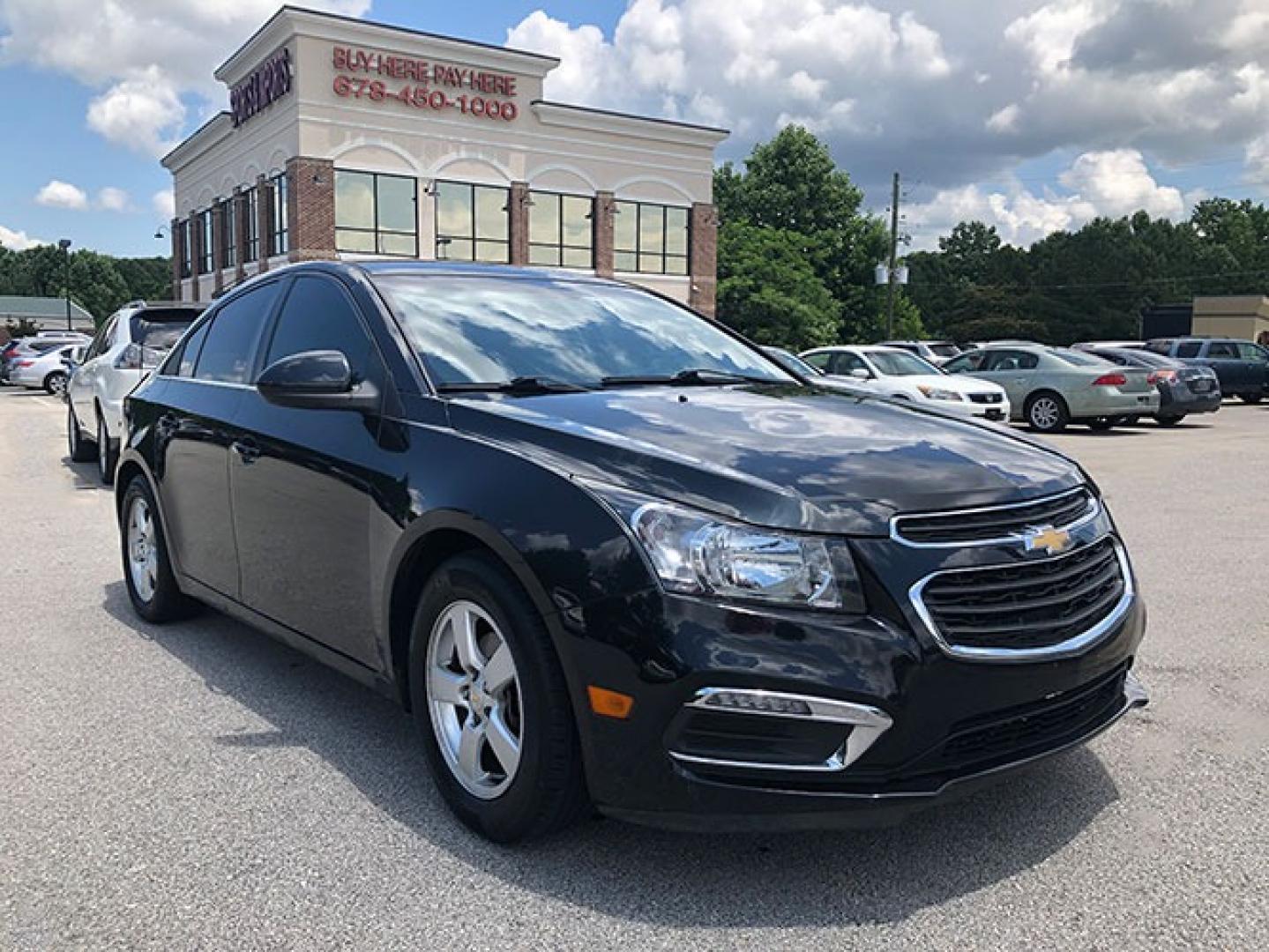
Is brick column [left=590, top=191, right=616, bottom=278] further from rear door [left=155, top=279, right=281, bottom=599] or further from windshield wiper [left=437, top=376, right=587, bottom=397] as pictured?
windshield wiper [left=437, top=376, right=587, bottom=397]

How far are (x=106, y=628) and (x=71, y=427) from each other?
857cm

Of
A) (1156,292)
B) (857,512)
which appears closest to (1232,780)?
(857,512)

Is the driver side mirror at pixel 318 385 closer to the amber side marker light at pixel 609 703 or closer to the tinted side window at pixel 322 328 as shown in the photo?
the tinted side window at pixel 322 328

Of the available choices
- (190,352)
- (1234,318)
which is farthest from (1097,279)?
(190,352)

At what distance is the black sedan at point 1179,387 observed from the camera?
18.7m

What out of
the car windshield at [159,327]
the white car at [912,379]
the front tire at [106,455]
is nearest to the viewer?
the front tire at [106,455]

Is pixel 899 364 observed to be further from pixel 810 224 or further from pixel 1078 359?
pixel 810 224

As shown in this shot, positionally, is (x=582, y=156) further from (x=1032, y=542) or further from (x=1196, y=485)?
(x=1032, y=542)

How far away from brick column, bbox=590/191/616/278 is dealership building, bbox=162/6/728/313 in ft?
0.14

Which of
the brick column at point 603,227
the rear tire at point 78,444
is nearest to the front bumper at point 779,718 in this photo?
the rear tire at point 78,444

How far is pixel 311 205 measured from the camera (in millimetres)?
32656

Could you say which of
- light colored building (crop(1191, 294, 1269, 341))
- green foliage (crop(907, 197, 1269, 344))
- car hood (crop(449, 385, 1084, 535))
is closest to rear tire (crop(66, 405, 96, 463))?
car hood (crop(449, 385, 1084, 535))

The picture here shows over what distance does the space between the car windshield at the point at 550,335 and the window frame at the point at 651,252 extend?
3449 cm

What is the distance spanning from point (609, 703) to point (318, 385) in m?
1.56
